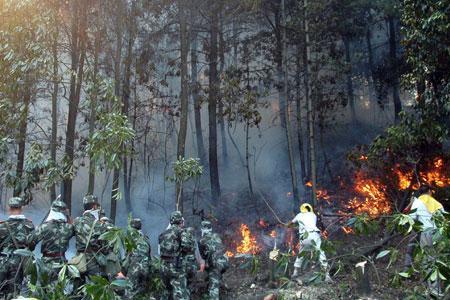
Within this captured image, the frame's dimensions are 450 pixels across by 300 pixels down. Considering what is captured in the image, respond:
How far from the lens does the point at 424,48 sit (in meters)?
10.7

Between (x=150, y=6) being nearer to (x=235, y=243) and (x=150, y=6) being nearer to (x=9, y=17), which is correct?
(x=9, y=17)

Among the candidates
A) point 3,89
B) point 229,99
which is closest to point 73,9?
Result: point 3,89

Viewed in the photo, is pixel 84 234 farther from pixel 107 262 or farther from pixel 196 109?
pixel 196 109

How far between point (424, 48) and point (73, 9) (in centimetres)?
880

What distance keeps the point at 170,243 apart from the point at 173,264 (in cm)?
41

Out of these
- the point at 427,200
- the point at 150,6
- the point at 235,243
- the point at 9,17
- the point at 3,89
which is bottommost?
the point at 235,243

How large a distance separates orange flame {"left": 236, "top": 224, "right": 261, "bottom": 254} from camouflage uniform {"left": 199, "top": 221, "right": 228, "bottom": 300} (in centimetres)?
532

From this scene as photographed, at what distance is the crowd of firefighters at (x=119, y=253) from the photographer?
23.5ft

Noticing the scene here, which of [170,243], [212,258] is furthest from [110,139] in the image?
[212,258]

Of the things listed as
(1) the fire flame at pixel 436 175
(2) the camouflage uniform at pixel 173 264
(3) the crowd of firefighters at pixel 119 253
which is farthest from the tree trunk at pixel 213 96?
(2) the camouflage uniform at pixel 173 264

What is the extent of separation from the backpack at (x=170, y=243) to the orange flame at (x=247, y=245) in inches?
247

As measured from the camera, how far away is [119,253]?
5887mm

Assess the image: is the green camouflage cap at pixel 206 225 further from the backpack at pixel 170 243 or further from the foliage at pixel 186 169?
the foliage at pixel 186 169

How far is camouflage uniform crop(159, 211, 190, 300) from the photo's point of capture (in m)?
8.58
